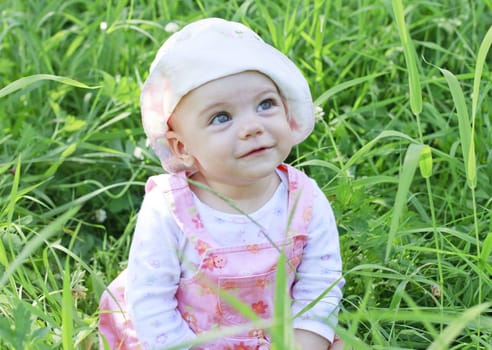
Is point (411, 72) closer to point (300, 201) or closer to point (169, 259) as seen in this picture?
point (300, 201)

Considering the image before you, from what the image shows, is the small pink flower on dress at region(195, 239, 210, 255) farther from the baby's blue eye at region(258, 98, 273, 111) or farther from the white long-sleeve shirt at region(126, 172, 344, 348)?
the baby's blue eye at region(258, 98, 273, 111)

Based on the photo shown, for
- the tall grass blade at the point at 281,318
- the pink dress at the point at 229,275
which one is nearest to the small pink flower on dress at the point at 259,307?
the pink dress at the point at 229,275

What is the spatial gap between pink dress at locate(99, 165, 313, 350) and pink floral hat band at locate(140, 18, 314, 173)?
0.15 m

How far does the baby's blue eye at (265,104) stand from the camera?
85.1 inches

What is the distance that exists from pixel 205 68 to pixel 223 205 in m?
0.32

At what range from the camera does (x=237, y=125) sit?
2113mm

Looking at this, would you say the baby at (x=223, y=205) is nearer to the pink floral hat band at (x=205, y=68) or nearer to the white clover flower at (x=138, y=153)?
the pink floral hat band at (x=205, y=68)

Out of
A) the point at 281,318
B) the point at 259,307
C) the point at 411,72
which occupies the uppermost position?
the point at 411,72

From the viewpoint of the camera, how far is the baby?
2.12m

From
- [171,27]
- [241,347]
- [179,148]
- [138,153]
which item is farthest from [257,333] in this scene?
[171,27]

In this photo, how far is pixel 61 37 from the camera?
343 centimetres

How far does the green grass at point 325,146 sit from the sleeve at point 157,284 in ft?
0.44

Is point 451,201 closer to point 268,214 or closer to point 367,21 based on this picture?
point 268,214

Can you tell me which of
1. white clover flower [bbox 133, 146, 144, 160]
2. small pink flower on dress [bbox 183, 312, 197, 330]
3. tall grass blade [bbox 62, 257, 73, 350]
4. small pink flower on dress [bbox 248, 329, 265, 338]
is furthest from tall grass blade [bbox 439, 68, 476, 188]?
white clover flower [bbox 133, 146, 144, 160]
